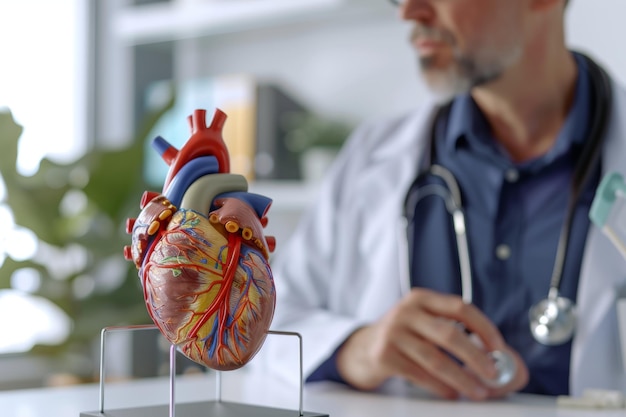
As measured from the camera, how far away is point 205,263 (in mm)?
602

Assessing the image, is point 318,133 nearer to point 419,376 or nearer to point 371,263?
point 371,263

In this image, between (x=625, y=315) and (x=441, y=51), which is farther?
(x=441, y=51)

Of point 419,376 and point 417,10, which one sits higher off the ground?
point 417,10

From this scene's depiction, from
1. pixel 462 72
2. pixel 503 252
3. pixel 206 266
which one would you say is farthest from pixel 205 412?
pixel 462 72

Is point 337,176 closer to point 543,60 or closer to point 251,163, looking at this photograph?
point 543,60

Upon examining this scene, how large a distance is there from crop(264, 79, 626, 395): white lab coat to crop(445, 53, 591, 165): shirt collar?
47 millimetres

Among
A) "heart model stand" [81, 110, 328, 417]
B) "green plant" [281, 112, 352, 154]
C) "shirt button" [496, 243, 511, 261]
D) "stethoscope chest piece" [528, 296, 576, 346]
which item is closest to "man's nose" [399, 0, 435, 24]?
"shirt button" [496, 243, 511, 261]

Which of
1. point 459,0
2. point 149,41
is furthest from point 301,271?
point 149,41

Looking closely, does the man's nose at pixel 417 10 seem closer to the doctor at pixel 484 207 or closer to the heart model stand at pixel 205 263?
the doctor at pixel 484 207

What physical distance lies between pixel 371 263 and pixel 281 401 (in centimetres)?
53

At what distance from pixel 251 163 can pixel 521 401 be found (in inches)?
44.8

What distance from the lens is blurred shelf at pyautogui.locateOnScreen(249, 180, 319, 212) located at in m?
1.95

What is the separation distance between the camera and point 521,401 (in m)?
1.03

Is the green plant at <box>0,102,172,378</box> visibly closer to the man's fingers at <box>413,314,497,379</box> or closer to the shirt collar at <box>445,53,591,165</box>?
the shirt collar at <box>445,53,591,165</box>
